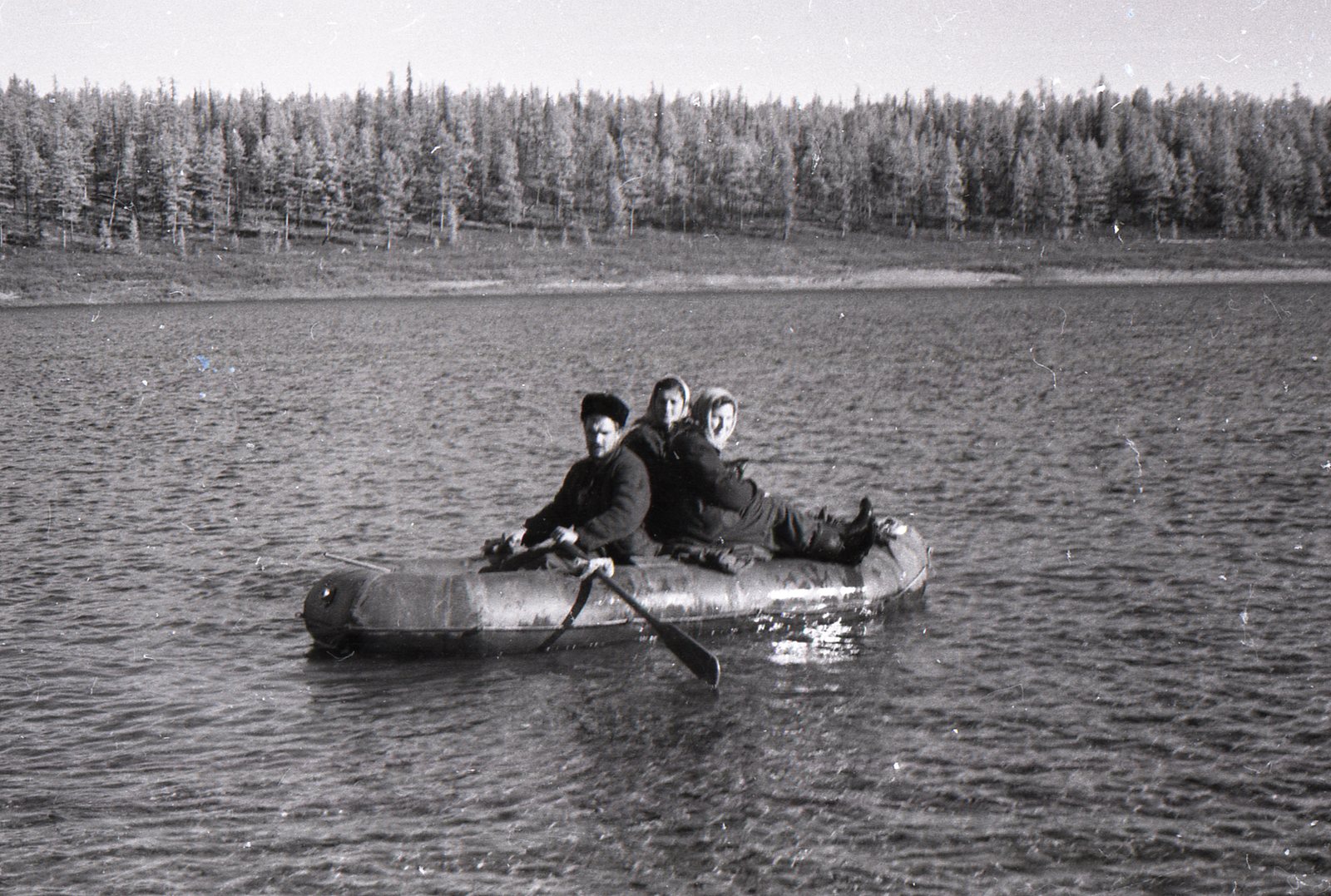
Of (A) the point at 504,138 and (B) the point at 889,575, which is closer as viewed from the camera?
(B) the point at 889,575

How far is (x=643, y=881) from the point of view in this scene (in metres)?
8.08

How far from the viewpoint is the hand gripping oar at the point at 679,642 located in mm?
11469

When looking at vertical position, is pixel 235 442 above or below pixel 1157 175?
below

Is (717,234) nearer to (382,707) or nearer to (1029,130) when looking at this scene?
(1029,130)

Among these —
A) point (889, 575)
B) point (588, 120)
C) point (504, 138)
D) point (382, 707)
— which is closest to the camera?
point (382, 707)

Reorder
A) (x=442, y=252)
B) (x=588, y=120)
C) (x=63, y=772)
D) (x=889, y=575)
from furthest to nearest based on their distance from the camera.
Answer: (x=588, y=120) < (x=442, y=252) < (x=889, y=575) < (x=63, y=772)

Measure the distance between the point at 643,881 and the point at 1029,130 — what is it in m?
161

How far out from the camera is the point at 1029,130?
521ft

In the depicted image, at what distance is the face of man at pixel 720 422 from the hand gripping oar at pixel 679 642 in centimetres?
160

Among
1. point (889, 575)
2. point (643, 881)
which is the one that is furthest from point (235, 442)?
point (643, 881)

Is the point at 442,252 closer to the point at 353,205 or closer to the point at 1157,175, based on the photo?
the point at 353,205

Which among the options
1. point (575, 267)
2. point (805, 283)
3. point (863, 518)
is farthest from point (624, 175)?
point (863, 518)

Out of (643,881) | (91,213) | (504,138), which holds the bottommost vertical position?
(643,881)

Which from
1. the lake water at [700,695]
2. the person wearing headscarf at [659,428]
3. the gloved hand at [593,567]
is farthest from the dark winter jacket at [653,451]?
the lake water at [700,695]
